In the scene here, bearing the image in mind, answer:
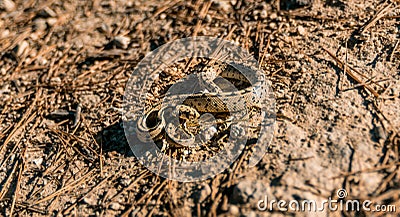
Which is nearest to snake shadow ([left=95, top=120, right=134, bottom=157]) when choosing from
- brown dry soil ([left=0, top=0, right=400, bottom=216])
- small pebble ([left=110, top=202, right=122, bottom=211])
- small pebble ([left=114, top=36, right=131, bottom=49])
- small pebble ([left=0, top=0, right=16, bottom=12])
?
brown dry soil ([left=0, top=0, right=400, bottom=216])

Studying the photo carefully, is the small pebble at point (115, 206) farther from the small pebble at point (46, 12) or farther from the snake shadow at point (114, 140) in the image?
the small pebble at point (46, 12)

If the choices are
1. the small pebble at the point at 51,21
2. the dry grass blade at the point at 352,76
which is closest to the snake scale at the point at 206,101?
the dry grass blade at the point at 352,76

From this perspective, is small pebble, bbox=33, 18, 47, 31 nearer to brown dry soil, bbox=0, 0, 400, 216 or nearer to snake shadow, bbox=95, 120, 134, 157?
brown dry soil, bbox=0, 0, 400, 216

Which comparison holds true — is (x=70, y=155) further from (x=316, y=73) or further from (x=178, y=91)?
(x=316, y=73)

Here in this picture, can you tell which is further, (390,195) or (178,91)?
(178,91)

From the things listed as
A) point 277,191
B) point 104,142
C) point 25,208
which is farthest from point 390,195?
Answer: point 25,208
